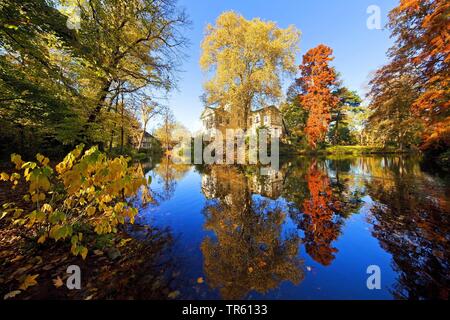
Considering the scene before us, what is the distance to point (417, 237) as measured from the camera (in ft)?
10.3

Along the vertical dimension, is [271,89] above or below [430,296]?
above

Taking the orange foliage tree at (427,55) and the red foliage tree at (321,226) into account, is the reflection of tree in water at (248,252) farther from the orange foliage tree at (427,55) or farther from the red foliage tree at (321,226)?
the orange foliage tree at (427,55)

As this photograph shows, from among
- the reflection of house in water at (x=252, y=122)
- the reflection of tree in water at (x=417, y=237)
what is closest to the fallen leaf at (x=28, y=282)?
the reflection of tree in water at (x=417, y=237)

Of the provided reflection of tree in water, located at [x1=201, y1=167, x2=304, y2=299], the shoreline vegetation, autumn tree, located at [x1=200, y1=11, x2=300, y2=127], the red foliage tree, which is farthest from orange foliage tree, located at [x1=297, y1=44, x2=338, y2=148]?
reflection of tree in water, located at [x1=201, y1=167, x2=304, y2=299]

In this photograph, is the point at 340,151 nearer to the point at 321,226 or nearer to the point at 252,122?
the point at 252,122

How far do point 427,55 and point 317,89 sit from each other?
1708cm

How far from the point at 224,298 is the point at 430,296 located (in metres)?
2.26

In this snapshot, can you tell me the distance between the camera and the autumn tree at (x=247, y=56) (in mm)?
16547

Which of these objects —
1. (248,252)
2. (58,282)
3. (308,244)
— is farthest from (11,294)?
(308,244)

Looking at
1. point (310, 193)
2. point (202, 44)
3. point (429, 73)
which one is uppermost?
point (202, 44)

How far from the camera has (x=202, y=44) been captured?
18.0 m
